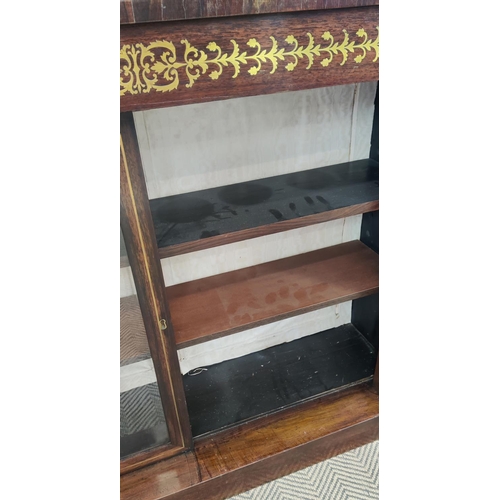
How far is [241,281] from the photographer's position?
0.97 meters

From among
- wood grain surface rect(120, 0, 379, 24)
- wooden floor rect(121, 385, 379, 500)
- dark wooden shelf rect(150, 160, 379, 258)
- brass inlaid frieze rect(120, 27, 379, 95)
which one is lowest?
wooden floor rect(121, 385, 379, 500)

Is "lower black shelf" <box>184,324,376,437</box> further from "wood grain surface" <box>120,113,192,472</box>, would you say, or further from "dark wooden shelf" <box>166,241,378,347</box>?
"dark wooden shelf" <box>166,241,378,347</box>

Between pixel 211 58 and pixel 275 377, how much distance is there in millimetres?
782

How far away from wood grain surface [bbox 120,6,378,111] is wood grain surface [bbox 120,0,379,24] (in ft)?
0.04

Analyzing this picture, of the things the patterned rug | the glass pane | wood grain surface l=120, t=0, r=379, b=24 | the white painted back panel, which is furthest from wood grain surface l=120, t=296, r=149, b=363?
the patterned rug

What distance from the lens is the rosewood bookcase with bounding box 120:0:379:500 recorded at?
1.71 feet

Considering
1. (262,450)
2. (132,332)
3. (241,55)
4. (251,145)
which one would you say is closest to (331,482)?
(262,450)

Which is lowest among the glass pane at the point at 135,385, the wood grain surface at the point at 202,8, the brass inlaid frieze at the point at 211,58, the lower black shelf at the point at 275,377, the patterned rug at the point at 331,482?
the patterned rug at the point at 331,482

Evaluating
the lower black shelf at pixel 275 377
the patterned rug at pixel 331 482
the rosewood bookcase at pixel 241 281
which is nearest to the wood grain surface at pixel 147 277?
the rosewood bookcase at pixel 241 281

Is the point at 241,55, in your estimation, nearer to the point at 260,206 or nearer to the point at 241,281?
the point at 260,206

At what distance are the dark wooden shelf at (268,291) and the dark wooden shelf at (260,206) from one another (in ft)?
0.61

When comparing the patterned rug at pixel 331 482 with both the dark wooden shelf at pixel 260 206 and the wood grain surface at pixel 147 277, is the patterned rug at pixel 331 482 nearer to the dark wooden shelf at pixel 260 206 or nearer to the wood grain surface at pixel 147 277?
the wood grain surface at pixel 147 277

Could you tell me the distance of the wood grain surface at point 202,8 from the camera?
0.46 meters

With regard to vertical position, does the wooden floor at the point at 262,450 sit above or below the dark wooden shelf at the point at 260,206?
below
